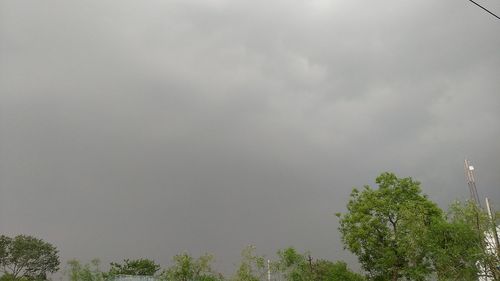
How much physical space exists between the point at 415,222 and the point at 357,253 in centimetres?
809

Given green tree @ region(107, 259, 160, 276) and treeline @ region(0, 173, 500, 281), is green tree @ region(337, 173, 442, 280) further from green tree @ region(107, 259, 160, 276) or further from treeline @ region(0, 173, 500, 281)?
green tree @ region(107, 259, 160, 276)

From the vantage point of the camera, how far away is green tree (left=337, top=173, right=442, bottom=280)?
42.5 meters

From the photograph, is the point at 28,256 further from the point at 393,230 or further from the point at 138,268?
the point at 393,230

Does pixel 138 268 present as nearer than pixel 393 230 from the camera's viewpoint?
No

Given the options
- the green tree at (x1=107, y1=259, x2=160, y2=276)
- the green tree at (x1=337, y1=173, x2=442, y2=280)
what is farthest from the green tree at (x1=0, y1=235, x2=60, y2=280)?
the green tree at (x1=337, y1=173, x2=442, y2=280)

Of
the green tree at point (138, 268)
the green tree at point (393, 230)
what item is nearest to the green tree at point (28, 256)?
the green tree at point (138, 268)

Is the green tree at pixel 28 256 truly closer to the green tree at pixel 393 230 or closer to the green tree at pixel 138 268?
the green tree at pixel 138 268

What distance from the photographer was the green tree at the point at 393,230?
4250 centimetres

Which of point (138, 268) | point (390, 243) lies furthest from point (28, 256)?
point (390, 243)

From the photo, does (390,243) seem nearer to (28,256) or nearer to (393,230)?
(393,230)

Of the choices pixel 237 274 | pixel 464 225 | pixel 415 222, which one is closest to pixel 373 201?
pixel 415 222

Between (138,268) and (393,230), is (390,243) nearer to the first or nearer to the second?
(393,230)

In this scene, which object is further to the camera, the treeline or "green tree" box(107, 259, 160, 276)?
"green tree" box(107, 259, 160, 276)

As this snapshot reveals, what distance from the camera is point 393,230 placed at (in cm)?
4534
